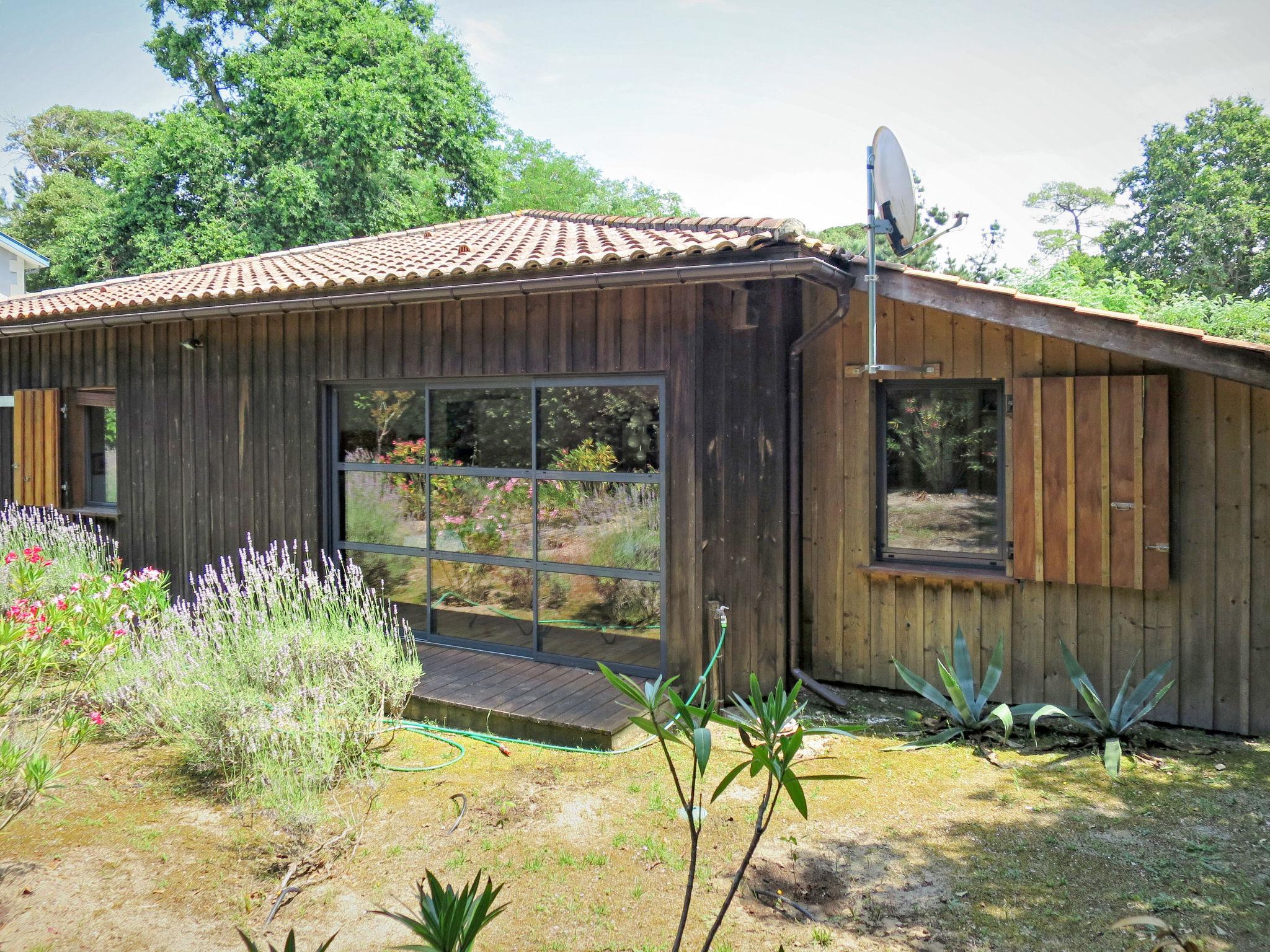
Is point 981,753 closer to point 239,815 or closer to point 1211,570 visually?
point 1211,570

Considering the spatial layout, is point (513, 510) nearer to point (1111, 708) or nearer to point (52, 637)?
point (52, 637)

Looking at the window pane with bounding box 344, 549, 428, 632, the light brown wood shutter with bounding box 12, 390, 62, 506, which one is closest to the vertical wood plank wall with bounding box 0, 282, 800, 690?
the light brown wood shutter with bounding box 12, 390, 62, 506

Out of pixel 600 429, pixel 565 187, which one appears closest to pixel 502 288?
pixel 600 429

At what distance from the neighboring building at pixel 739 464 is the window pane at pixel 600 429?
0.02 meters

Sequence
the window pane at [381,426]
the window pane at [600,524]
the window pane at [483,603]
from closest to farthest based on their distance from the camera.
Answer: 1. the window pane at [600,524]
2. the window pane at [483,603]
3. the window pane at [381,426]

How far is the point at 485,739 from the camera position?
518 centimetres

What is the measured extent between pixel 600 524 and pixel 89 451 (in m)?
6.07

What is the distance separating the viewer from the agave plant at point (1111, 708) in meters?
4.87

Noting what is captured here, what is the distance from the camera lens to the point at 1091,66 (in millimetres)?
27750

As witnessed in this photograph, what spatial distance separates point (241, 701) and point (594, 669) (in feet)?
7.89

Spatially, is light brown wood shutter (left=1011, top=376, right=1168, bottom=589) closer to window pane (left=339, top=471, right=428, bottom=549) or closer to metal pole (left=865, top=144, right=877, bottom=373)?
metal pole (left=865, top=144, right=877, bottom=373)

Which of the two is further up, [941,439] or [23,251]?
[23,251]

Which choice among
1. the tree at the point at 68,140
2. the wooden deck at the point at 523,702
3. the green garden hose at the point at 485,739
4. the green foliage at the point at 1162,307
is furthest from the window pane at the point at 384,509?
the tree at the point at 68,140

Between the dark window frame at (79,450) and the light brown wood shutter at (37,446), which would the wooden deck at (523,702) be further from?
the light brown wood shutter at (37,446)
